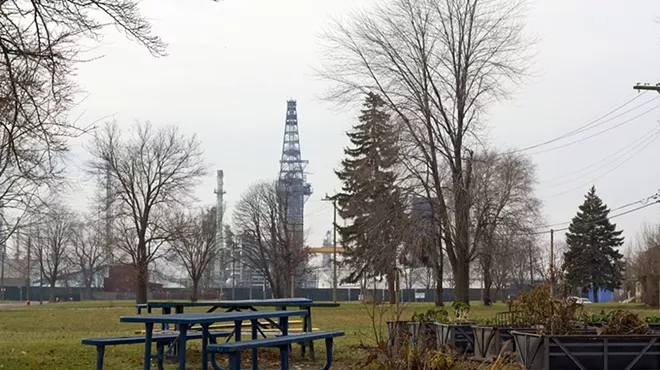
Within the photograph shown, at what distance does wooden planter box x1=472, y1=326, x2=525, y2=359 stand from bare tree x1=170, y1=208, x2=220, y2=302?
138ft

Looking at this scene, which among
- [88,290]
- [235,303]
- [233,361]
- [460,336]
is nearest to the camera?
[233,361]

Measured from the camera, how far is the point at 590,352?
10.7 m

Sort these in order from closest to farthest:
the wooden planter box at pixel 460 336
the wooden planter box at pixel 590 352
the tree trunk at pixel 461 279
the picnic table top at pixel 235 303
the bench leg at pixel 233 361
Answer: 1. the bench leg at pixel 233 361
2. the wooden planter box at pixel 590 352
3. the picnic table top at pixel 235 303
4. the wooden planter box at pixel 460 336
5. the tree trunk at pixel 461 279

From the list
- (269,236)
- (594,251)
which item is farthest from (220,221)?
(594,251)

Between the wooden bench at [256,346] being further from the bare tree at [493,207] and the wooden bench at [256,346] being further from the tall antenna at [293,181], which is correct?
the tall antenna at [293,181]

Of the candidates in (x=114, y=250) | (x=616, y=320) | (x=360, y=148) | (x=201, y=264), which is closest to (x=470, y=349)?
(x=616, y=320)

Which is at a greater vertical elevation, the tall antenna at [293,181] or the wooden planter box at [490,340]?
the tall antenna at [293,181]

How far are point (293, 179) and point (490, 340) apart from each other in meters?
66.3

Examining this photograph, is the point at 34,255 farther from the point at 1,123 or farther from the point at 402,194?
the point at 1,123

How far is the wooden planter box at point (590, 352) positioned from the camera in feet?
35.0

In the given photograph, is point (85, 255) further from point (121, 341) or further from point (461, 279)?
point (121, 341)

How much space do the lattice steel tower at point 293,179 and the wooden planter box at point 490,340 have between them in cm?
5674

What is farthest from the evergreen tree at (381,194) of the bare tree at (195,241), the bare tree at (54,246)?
the bare tree at (54,246)

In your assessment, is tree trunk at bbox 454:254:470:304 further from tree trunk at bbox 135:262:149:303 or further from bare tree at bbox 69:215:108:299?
bare tree at bbox 69:215:108:299
